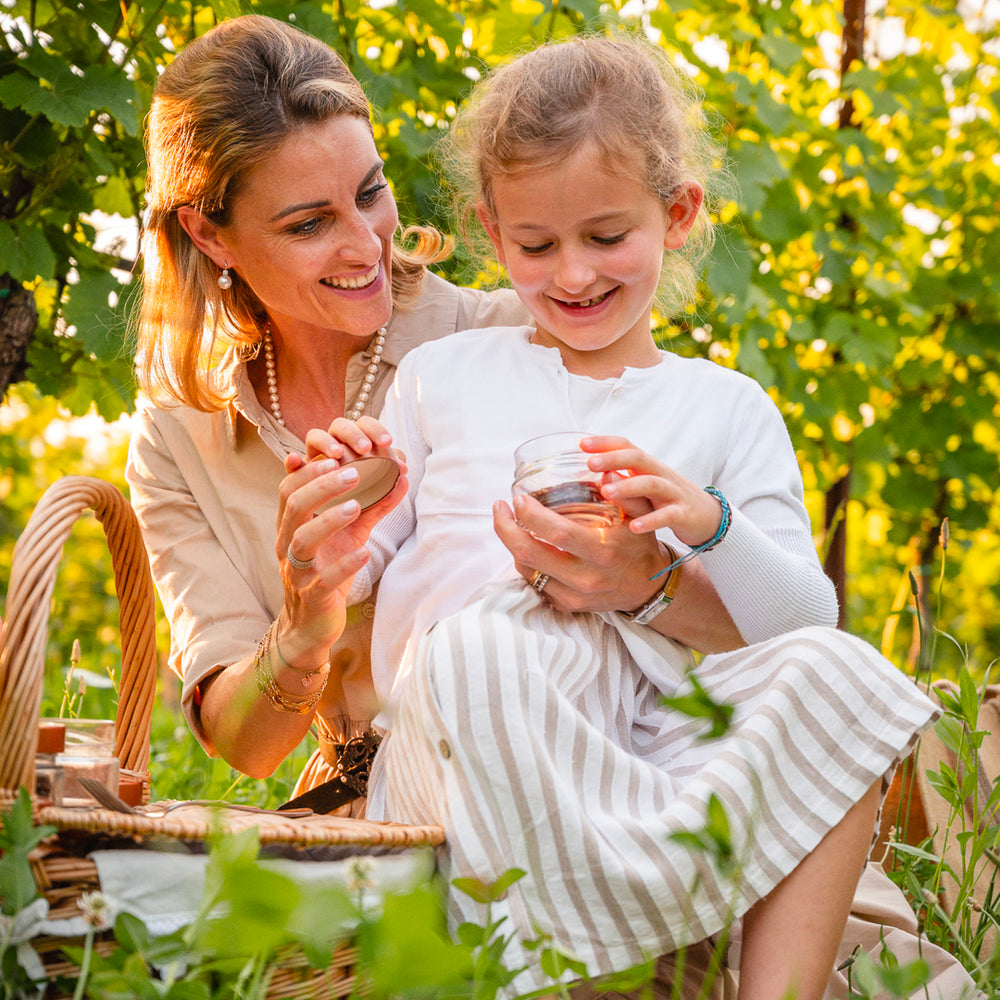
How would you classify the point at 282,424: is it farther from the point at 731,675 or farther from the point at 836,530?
the point at 836,530

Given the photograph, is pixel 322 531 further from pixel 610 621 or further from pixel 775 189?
pixel 775 189

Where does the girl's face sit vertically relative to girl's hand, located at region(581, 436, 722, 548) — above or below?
above

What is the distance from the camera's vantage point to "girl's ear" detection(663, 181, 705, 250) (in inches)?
75.2

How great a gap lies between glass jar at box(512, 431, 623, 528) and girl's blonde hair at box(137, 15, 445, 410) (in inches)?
35.2

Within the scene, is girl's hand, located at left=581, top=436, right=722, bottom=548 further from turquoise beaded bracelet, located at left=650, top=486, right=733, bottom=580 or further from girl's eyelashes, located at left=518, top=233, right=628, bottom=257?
girl's eyelashes, located at left=518, top=233, right=628, bottom=257

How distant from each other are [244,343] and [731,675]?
4.08 feet

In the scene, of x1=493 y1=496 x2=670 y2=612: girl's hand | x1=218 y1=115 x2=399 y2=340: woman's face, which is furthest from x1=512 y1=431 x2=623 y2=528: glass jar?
x1=218 y1=115 x2=399 y2=340: woman's face

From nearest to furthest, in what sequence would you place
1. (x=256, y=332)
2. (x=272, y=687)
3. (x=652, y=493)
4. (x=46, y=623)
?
1. (x=46, y=623)
2. (x=652, y=493)
3. (x=272, y=687)
4. (x=256, y=332)

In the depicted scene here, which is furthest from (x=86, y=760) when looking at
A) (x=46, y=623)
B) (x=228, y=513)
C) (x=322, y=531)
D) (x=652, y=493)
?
(x=228, y=513)

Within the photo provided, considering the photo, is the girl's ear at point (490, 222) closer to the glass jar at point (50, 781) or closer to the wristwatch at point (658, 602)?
the wristwatch at point (658, 602)

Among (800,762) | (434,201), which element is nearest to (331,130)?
(434,201)

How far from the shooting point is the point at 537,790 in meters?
1.28

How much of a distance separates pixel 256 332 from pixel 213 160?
36 cm

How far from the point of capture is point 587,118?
5.81 ft
